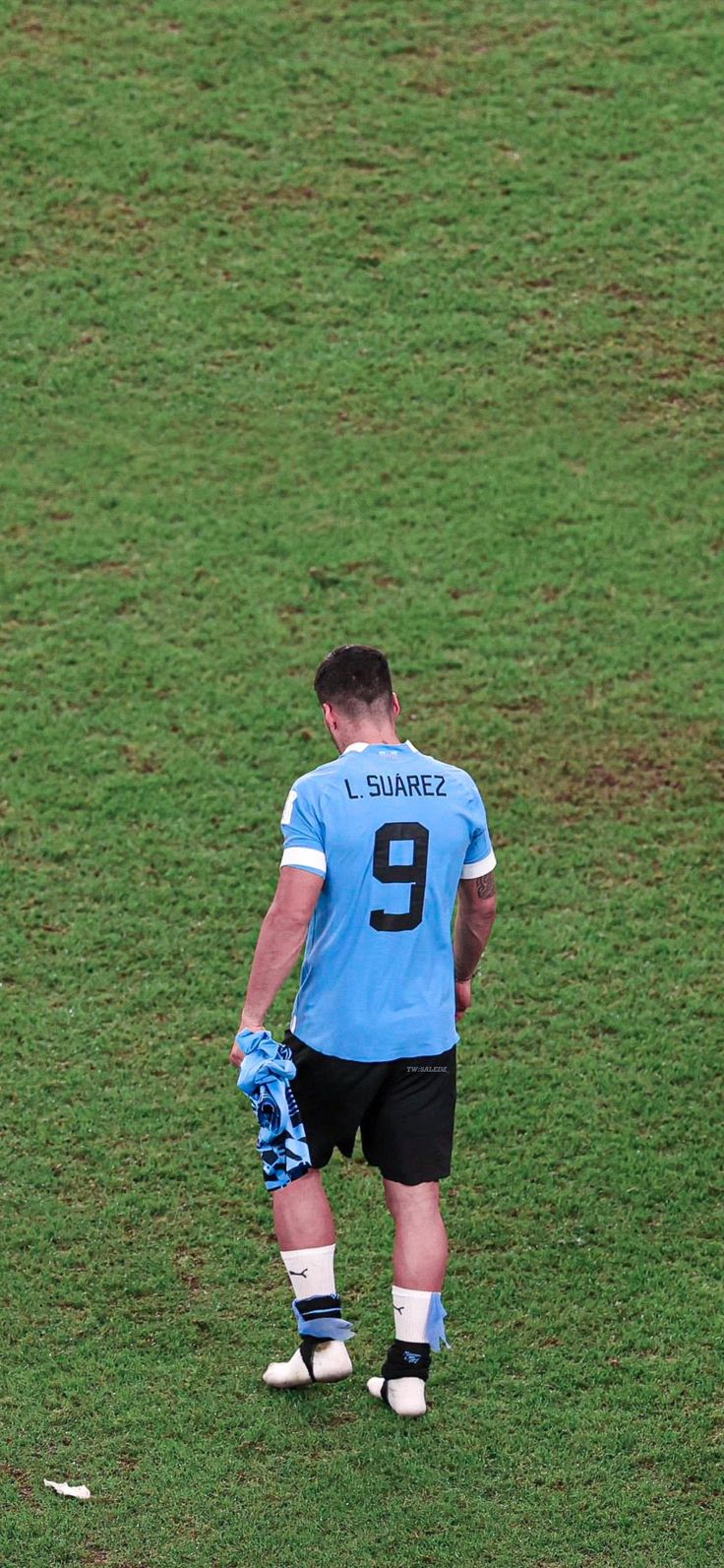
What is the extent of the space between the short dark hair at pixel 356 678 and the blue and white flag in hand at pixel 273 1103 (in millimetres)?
918

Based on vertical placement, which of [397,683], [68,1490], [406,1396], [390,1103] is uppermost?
[397,683]

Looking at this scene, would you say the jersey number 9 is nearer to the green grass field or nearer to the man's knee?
the man's knee

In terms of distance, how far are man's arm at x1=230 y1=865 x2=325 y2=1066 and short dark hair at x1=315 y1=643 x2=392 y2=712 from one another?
520 mm

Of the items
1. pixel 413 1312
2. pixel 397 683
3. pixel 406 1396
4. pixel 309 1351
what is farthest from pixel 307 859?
pixel 397 683

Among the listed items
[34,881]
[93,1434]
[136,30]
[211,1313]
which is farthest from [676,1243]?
[136,30]

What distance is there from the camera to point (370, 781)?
457cm

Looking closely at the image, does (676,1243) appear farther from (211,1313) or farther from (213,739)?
(213,739)

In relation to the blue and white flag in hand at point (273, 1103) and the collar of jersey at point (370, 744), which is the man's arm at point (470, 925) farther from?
the blue and white flag in hand at point (273, 1103)

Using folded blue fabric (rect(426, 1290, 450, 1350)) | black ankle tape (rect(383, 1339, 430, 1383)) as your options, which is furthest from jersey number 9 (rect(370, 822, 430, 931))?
black ankle tape (rect(383, 1339, 430, 1383))

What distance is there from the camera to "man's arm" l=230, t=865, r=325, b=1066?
14.8 feet

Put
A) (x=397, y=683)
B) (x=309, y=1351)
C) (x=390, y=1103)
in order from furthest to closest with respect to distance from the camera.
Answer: (x=397, y=683)
(x=309, y=1351)
(x=390, y=1103)

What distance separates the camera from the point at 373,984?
458 centimetres

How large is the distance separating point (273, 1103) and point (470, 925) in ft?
2.57

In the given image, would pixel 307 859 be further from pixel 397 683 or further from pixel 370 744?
pixel 397 683
